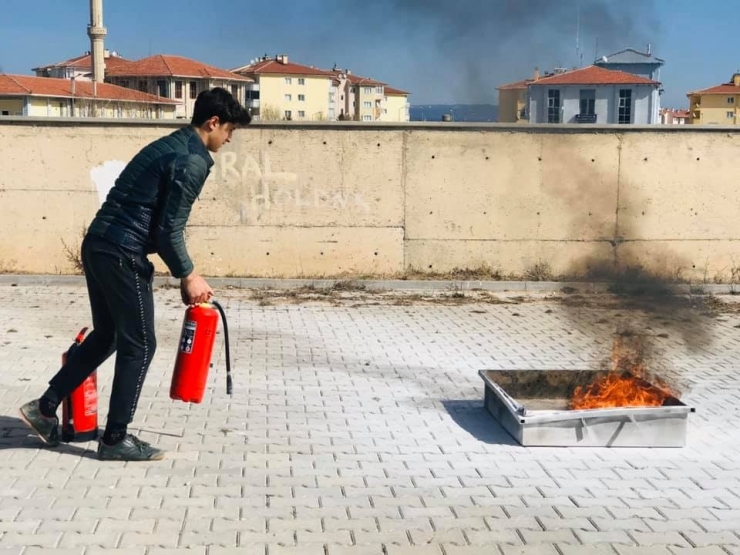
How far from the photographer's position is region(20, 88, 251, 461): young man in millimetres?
5309

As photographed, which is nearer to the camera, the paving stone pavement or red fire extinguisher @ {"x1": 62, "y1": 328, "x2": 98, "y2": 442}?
the paving stone pavement

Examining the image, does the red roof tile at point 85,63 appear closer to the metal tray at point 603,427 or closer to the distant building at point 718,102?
the distant building at point 718,102

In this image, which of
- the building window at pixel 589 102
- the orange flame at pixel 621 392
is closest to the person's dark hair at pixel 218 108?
the orange flame at pixel 621 392

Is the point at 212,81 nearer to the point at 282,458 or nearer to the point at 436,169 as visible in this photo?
the point at 436,169

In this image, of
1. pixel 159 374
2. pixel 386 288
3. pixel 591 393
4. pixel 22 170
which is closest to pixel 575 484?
pixel 591 393

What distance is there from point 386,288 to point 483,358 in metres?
4.14

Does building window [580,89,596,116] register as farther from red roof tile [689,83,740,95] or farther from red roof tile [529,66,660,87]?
red roof tile [689,83,740,95]

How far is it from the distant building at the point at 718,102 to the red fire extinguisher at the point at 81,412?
101121 millimetres

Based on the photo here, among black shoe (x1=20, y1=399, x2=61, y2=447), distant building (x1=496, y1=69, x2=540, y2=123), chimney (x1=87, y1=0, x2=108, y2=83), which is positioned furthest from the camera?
chimney (x1=87, y1=0, x2=108, y2=83)

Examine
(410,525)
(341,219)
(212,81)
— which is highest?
(212,81)

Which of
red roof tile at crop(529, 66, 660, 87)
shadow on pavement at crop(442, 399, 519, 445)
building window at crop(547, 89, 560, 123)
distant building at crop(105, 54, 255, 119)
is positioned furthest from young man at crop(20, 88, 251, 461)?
distant building at crop(105, 54, 255, 119)

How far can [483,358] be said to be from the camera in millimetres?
8758

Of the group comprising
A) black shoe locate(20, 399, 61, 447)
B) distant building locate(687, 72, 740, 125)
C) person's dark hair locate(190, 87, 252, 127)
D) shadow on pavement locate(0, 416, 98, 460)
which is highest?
distant building locate(687, 72, 740, 125)

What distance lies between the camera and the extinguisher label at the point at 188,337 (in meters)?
5.58
